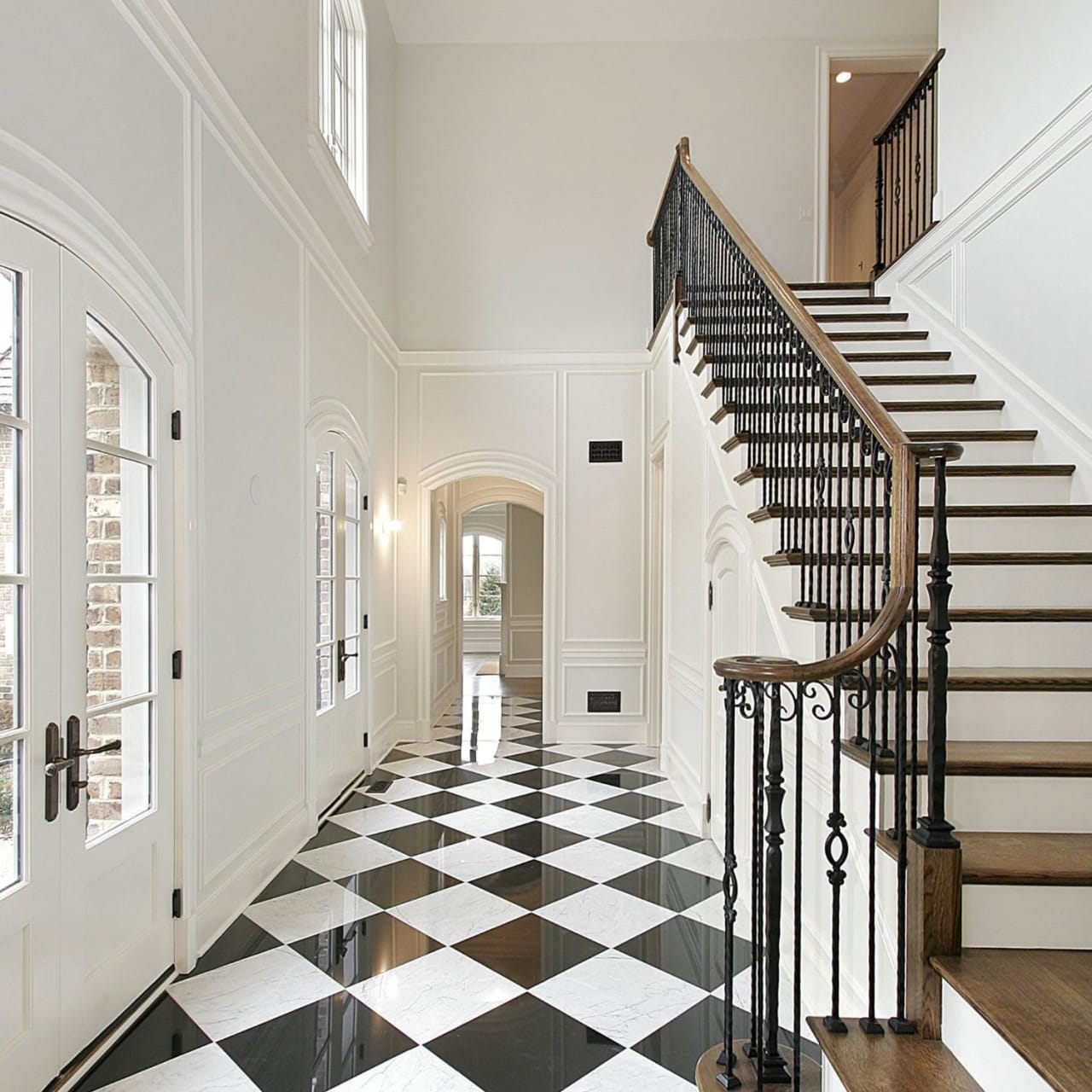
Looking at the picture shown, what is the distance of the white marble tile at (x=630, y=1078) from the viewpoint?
2.28 metres

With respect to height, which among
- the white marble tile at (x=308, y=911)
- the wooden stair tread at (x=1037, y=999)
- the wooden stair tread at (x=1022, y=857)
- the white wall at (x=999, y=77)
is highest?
the white wall at (x=999, y=77)

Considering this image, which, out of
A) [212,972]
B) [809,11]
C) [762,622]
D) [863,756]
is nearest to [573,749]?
[762,622]

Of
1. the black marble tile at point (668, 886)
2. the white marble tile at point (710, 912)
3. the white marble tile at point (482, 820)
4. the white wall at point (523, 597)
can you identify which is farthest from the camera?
the white wall at point (523, 597)

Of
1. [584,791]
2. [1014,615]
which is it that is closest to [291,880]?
[584,791]

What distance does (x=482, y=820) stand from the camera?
15.4ft

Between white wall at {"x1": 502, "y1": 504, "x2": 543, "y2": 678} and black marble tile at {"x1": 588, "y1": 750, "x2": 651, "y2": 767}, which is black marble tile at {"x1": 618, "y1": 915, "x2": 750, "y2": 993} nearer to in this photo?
black marble tile at {"x1": 588, "y1": 750, "x2": 651, "y2": 767}

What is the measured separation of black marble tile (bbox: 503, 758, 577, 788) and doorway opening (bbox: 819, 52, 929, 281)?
4.74m

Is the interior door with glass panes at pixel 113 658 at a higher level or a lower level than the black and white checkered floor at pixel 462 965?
higher

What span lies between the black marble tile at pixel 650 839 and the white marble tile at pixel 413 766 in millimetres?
1770

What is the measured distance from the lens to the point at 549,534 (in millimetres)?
6801

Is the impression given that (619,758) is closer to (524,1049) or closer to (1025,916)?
(524,1049)

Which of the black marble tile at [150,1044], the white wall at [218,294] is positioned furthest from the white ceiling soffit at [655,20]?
the black marble tile at [150,1044]

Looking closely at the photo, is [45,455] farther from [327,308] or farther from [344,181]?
[344,181]

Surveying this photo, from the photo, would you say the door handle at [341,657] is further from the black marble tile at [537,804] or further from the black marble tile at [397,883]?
the black marble tile at [397,883]
